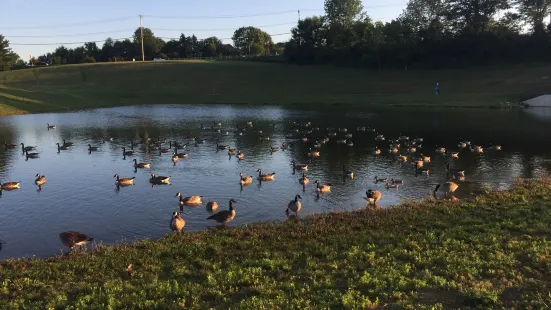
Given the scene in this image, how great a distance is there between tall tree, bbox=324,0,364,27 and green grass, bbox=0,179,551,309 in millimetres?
145788

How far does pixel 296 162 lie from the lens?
3491cm

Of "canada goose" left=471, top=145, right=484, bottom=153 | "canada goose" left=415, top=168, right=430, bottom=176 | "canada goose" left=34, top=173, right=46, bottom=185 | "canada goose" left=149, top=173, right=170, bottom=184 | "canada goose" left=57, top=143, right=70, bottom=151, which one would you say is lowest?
"canada goose" left=415, top=168, right=430, bottom=176

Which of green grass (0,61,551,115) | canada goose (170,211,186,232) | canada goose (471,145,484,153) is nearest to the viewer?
canada goose (170,211,186,232)

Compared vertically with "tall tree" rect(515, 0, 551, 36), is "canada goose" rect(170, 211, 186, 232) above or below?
below

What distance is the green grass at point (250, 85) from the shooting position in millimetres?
88375

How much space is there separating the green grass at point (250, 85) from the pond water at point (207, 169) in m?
23.8

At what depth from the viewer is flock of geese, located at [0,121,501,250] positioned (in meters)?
19.2

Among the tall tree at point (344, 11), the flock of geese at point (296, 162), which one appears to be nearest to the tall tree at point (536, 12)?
the tall tree at point (344, 11)

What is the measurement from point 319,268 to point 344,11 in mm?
153519

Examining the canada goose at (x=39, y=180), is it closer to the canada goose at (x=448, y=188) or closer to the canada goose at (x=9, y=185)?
the canada goose at (x=9, y=185)

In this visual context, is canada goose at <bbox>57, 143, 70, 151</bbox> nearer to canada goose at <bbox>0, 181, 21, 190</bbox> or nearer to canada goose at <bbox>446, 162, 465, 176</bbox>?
canada goose at <bbox>0, 181, 21, 190</bbox>

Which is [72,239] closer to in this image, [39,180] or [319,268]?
[319,268]

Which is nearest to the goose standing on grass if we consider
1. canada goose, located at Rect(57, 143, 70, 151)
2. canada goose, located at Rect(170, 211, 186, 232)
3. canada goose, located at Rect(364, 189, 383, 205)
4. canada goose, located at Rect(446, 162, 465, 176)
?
canada goose, located at Rect(170, 211, 186, 232)

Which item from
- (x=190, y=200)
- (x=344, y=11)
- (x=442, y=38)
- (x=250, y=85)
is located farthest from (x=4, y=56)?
(x=190, y=200)
